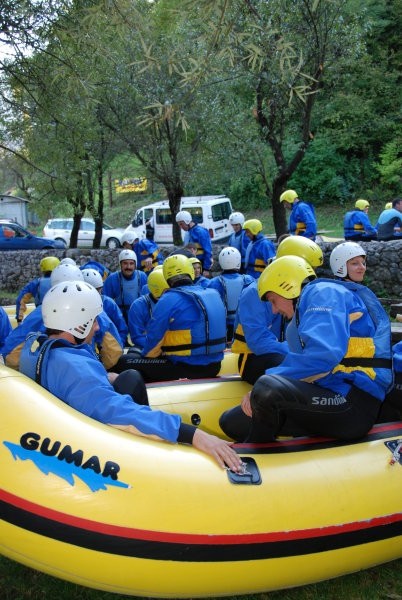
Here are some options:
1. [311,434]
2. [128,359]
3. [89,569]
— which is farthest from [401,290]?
[89,569]

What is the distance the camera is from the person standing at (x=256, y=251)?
29.2 ft

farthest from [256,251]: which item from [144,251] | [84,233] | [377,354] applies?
[84,233]

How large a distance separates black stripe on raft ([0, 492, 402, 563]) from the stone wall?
7.51 metres

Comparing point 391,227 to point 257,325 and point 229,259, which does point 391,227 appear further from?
point 257,325

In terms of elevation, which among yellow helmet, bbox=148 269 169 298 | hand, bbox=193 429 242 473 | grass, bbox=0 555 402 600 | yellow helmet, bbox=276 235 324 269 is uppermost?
yellow helmet, bbox=276 235 324 269

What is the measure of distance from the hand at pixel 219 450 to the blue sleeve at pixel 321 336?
540 mm

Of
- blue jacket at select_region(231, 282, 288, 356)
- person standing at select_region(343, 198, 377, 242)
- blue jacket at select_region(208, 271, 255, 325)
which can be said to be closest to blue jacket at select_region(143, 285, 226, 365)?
blue jacket at select_region(231, 282, 288, 356)

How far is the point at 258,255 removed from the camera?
8.94 metres

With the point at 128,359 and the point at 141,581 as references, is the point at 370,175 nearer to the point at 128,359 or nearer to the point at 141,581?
the point at 128,359

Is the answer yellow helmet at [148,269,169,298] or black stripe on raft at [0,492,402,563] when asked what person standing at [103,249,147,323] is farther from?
black stripe on raft at [0,492,402,563]

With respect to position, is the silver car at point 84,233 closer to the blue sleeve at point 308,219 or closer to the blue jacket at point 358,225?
the blue jacket at point 358,225

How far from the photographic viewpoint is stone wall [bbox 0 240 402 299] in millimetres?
9742

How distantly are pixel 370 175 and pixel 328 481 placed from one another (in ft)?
71.8

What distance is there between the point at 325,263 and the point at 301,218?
104 centimetres
